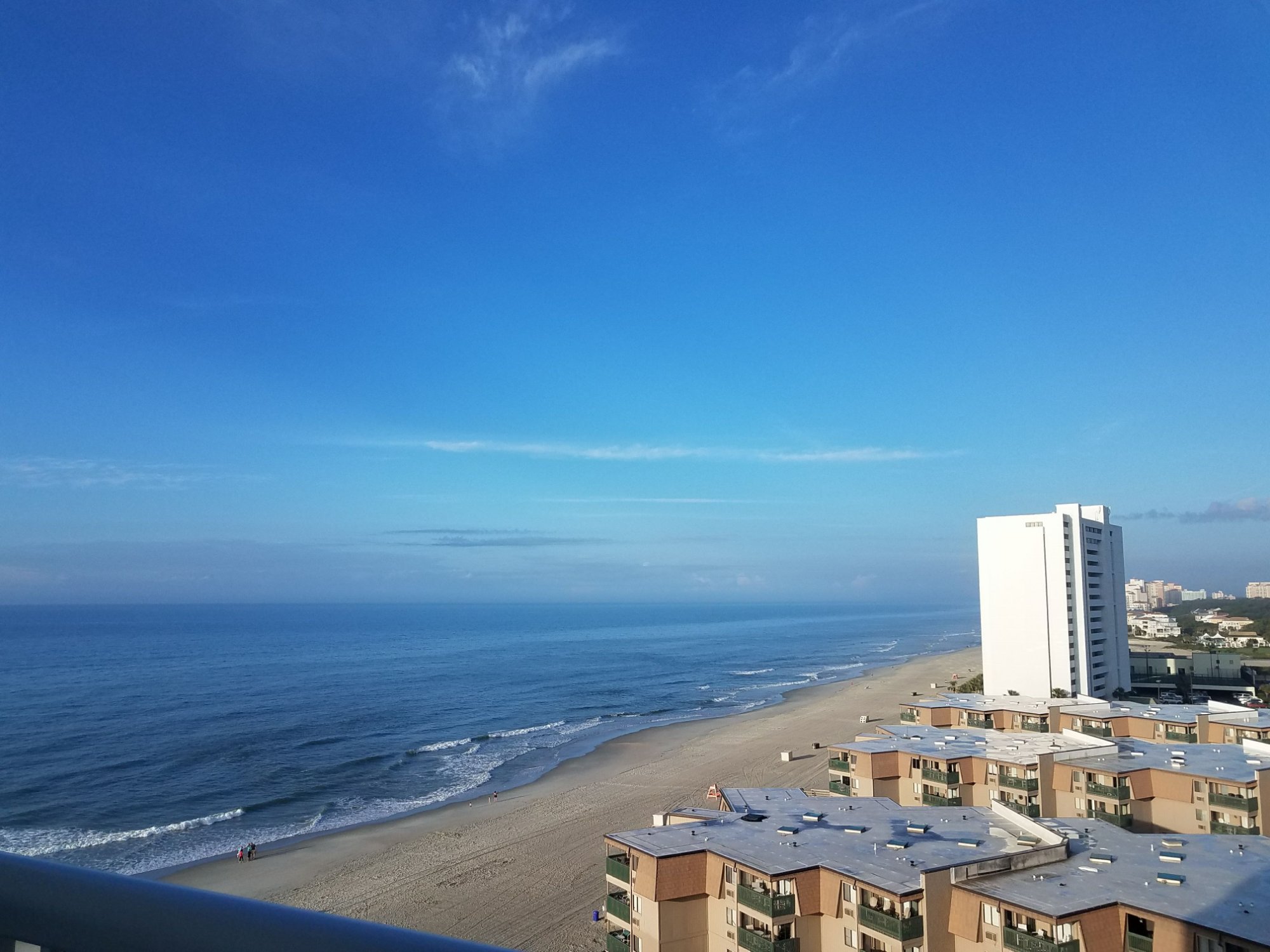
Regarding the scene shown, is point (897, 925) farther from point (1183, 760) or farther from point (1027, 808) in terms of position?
point (1183, 760)

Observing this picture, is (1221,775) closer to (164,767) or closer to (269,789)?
(269,789)

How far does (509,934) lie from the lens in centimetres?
2055

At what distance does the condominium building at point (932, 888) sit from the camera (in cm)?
1219

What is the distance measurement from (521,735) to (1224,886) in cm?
4123

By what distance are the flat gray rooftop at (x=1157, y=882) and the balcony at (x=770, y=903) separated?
2895 millimetres

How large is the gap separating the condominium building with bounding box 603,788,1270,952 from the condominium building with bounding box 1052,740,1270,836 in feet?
17.2

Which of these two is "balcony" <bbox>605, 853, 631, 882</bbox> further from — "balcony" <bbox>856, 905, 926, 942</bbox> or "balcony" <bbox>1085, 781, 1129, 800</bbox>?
"balcony" <bbox>1085, 781, 1129, 800</bbox>

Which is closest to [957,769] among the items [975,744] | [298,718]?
[975,744]

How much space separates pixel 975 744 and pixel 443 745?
31.2m

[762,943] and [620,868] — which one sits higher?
[620,868]

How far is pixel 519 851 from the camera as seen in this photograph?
1083 inches

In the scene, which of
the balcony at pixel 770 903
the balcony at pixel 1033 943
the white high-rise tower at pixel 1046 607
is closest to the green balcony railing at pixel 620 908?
the balcony at pixel 770 903

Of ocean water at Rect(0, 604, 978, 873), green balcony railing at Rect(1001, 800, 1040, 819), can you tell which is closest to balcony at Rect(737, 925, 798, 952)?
green balcony railing at Rect(1001, 800, 1040, 819)

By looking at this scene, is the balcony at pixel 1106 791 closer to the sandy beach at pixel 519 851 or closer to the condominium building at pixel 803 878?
the condominium building at pixel 803 878
